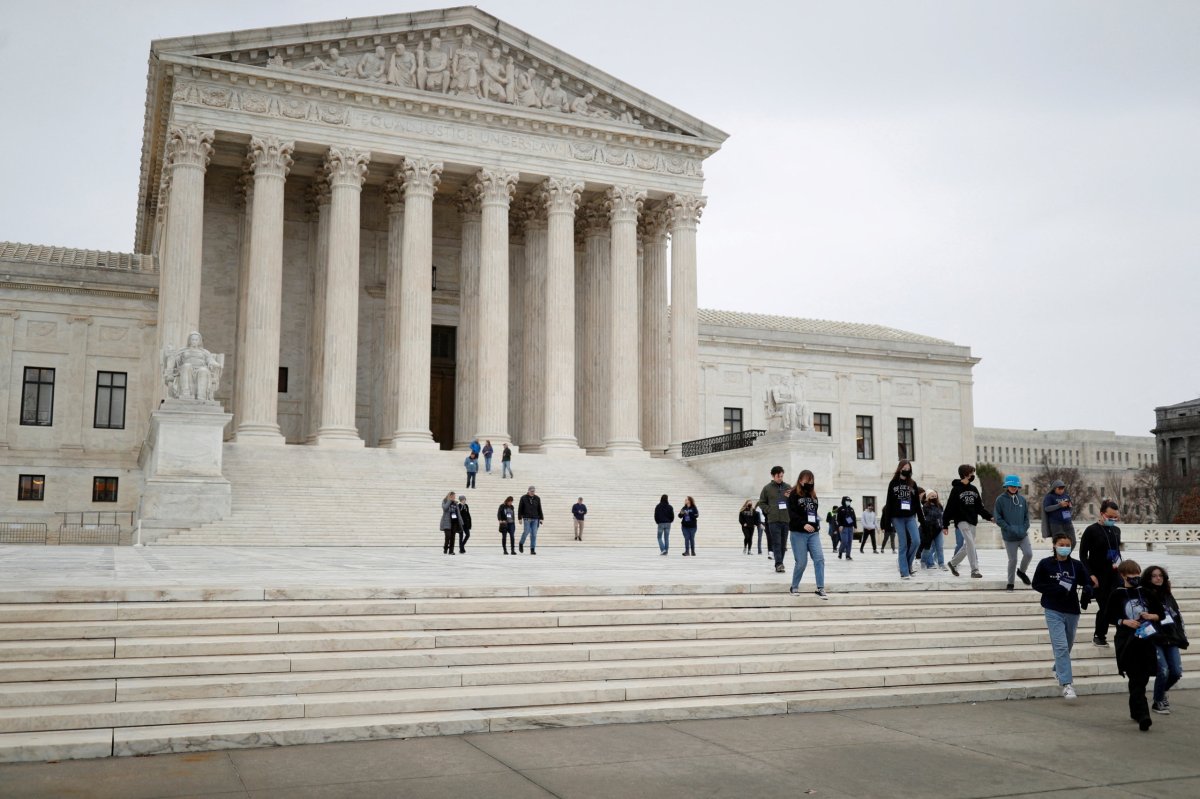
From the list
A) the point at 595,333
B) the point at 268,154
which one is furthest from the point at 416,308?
the point at 595,333

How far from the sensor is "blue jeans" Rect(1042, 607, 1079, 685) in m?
12.2

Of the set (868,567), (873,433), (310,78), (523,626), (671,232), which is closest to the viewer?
(523,626)

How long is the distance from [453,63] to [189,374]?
1836cm

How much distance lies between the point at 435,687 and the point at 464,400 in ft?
111

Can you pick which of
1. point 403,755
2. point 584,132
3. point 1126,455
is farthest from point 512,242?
point 1126,455

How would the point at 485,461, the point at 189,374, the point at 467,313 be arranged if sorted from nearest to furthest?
the point at 189,374, the point at 485,461, the point at 467,313

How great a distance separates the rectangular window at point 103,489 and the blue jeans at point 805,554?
34618mm

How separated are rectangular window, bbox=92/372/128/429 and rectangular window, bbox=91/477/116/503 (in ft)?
7.37

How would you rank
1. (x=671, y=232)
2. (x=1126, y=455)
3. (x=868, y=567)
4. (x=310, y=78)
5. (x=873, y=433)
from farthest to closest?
1. (x=1126, y=455)
2. (x=873, y=433)
3. (x=671, y=232)
4. (x=310, y=78)
5. (x=868, y=567)

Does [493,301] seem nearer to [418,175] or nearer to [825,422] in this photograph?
[418,175]

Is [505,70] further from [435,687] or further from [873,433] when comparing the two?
[435,687]

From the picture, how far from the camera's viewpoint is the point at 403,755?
910cm

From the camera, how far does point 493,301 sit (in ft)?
140

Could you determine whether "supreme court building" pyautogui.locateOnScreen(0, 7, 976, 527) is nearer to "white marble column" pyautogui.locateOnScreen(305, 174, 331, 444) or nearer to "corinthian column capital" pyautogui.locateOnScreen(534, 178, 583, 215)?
"corinthian column capital" pyautogui.locateOnScreen(534, 178, 583, 215)
